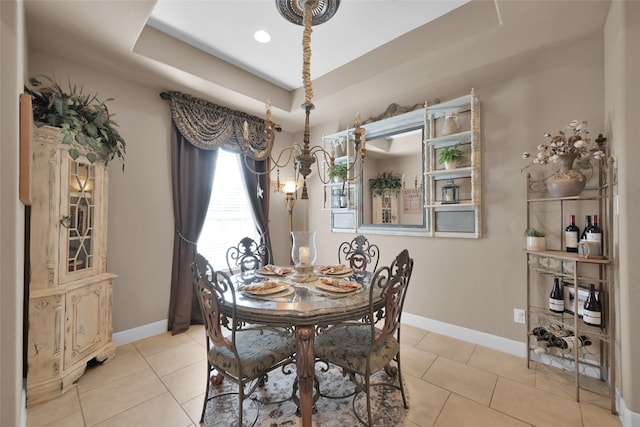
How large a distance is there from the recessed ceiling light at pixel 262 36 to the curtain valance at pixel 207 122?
1.03m

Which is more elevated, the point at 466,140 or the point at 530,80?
the point at 530,80

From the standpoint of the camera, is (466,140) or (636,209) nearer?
(636,209)

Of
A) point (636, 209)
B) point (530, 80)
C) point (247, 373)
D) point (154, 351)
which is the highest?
point (530, 80)

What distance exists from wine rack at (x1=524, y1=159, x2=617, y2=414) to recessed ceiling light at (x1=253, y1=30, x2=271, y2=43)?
2677mm

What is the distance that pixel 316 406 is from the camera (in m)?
1.80

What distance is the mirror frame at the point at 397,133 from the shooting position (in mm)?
3041

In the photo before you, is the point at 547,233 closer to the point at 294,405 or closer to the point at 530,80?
the point at 530,80

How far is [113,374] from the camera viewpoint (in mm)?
2176

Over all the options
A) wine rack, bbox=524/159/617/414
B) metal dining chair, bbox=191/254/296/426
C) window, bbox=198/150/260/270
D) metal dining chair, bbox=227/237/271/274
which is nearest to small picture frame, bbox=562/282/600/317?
wine rack, bbox=524/159/617/414

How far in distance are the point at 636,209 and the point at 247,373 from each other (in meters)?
2.46

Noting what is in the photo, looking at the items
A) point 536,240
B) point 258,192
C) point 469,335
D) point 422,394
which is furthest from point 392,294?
point 258,192
